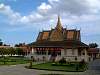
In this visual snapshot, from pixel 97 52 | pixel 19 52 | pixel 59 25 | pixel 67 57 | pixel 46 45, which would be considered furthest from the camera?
pixel 97 52

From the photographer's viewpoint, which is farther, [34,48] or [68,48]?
[34,48]

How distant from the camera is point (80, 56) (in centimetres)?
6862

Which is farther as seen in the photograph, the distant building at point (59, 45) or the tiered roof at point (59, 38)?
the tiered roof at point (59, 38)

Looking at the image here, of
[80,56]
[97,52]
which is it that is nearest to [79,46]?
[80,56]

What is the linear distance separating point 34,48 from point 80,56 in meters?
14.0

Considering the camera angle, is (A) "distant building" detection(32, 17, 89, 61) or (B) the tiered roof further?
(B) the tiered roof

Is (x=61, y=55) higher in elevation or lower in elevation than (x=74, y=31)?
lower

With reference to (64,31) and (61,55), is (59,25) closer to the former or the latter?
(64,31)

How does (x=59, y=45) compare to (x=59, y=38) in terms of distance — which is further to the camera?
(x=59, y=38)

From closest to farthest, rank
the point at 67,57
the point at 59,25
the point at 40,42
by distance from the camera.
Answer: the point at 67,57 < the point at 40,42 < the point at 59,25

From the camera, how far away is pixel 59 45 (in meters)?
72.8

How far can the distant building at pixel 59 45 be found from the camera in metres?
70.0

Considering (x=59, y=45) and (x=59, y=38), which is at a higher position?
(x=59, y=38)

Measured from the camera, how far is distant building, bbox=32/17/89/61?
2756 inches
